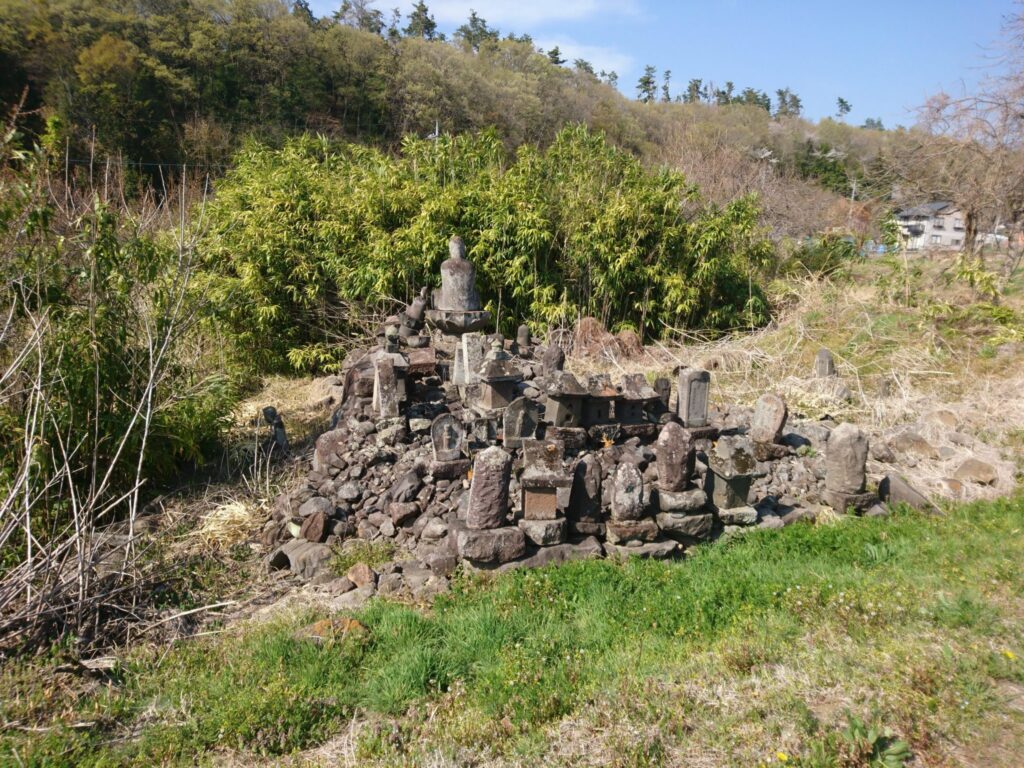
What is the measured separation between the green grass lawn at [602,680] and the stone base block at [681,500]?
0.62 m

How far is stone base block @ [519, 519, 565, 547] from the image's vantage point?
190 inches

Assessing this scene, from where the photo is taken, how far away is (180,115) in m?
21.1

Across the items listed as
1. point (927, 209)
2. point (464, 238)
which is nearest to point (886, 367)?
point (464, 238)

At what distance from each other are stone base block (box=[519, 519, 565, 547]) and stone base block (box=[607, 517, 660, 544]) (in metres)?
0.40

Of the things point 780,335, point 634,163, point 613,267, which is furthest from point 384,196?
point 780,335

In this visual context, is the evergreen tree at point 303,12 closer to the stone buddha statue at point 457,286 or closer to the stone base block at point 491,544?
the stone buddha statue at point 457,286

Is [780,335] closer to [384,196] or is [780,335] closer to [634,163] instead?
[634,163]

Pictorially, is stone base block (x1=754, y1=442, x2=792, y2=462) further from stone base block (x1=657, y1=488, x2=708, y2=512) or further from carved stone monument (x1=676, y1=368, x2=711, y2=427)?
stone base block (x1=657, y1=488, x2=708, y2=512)

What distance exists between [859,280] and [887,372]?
511 cm

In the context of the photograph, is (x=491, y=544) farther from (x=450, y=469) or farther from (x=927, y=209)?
(x=927, y=209)

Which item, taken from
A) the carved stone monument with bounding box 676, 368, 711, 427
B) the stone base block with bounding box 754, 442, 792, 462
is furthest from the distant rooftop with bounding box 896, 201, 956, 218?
the carved stone monument with bounding box 676, 368, 711, 427

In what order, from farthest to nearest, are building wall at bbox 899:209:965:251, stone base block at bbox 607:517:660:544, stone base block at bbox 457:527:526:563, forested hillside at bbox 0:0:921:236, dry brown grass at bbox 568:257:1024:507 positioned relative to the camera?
1. forested hillside at bbox 0:0:921:236
2. building wall at bbox 899:209:965:251
3. dry brown grass at bbox 568:257:1024:507
4. stone base block at bbox 607:517:660:544
5. stone base block at bbox 457:527:526:563

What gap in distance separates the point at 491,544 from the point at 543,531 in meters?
0.41

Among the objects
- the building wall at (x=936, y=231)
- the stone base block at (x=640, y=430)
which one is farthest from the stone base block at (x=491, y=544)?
the building wall at (x=936, y=231)
